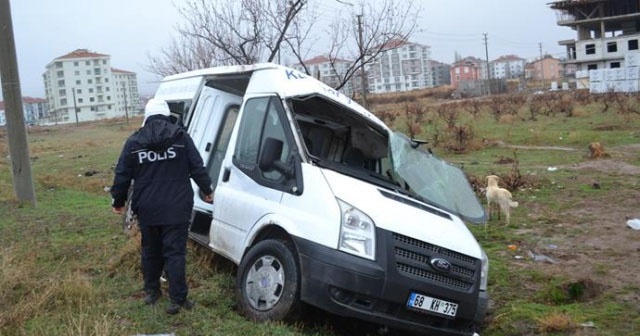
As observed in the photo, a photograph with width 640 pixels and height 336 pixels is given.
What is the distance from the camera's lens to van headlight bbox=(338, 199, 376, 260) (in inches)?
169

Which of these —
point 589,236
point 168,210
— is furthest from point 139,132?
point 589,236

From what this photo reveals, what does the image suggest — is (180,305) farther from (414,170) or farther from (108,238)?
(108,238)

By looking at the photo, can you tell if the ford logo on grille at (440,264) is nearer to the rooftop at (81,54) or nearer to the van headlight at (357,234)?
the van headlight at (357,234)

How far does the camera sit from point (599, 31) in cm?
8238

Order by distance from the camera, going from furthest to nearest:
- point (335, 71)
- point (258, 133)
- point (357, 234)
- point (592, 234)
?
1. point (335, 71)
2. point (592, 234)
3. point (258, 133)
4. point (357, 234)

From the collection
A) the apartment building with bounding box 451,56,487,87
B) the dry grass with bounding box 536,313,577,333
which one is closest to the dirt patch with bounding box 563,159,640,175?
the dry grass with bounding box 536,313,577,333

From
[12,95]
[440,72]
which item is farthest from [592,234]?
[440,72]

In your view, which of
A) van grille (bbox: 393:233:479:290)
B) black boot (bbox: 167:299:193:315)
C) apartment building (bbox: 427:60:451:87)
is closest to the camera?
van grille (bbox: 393:233:479:290)

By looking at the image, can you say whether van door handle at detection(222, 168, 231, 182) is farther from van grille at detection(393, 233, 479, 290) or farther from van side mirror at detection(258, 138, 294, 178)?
van grille at detection(393, 233, 479, 290)

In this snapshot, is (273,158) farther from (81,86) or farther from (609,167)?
(81,86)

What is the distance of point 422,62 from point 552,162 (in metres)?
115

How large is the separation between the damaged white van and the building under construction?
77302 mm

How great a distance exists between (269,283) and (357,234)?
87 cm

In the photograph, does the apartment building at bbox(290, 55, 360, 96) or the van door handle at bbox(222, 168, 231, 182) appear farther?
the apartment building at bbox(290, 55, 360, 96)
